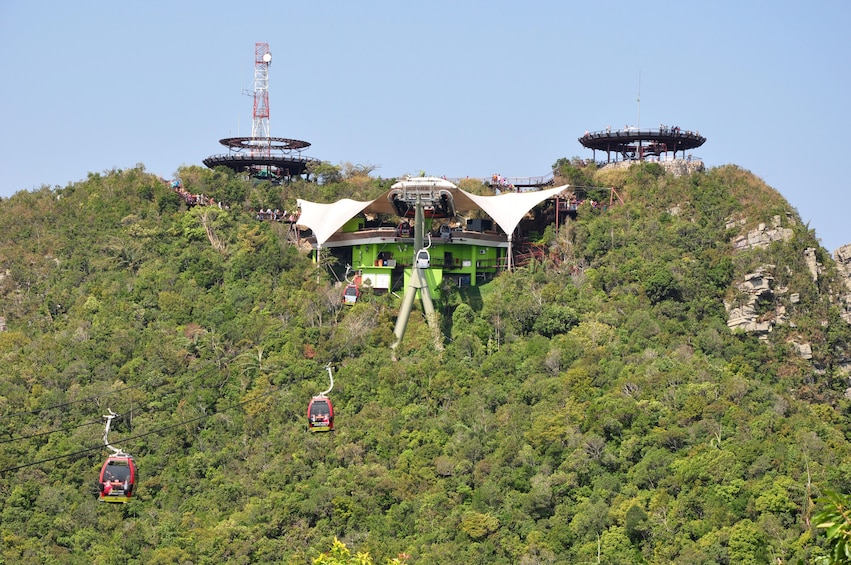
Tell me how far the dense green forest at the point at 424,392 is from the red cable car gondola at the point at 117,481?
16.4 ft

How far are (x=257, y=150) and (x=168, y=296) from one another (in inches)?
622

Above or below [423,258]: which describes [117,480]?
below

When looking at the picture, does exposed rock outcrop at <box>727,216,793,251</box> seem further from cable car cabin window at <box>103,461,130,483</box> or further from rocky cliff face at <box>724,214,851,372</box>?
cable car cabin window at <box>103,461,130,483</box>

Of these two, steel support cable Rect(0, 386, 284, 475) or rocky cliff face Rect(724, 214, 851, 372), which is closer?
steel support cable Rect(0, 386, 284, 475)

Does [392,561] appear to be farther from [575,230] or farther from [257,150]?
[257,150]

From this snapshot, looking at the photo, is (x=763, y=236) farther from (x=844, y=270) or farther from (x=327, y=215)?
(x=327, y=215)

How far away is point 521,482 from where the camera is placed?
198ft

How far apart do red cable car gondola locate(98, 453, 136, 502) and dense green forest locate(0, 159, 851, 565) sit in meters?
5.01

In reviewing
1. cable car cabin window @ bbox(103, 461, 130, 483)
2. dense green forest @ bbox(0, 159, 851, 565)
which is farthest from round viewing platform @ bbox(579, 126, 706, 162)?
cable car cabin window @ bbox(103, 461, 130, 483)

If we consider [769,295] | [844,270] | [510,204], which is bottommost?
[769,295]

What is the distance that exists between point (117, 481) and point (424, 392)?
54.1 feet

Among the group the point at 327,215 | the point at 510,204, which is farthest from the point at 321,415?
the point at 510,204

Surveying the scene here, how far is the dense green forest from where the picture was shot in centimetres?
5788

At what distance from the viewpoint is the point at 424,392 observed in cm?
6712
